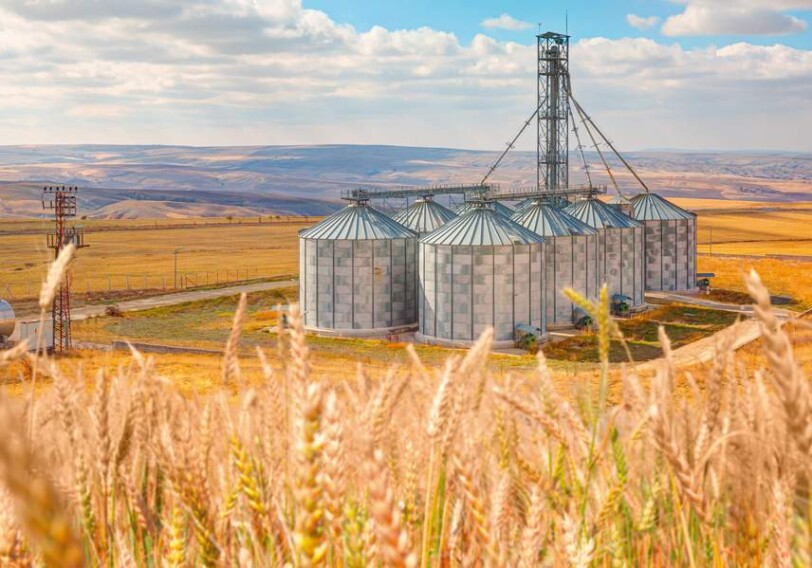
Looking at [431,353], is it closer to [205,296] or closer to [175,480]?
[205,296]

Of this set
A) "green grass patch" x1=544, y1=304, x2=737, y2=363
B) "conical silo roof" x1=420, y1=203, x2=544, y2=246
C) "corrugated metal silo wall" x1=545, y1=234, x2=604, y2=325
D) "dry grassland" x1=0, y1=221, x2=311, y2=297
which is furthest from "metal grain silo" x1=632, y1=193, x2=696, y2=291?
"dry grassland" x1=0, y1=221, x2=311, y2=297

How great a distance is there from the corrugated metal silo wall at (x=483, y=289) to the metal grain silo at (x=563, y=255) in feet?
16.1

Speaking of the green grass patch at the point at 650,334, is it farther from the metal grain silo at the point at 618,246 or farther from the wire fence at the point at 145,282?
the wire fence at the point at 145,282

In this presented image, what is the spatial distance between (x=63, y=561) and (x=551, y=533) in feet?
12.9

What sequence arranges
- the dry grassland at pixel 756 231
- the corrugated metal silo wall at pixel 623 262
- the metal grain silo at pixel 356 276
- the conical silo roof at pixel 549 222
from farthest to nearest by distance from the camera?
the dry grassland at pixel 756 231 → the corrugated metal silo wall at pixel 623 262 → the conical silo roof at pixel 549 222 → the metal grain silo at pixel 356 276

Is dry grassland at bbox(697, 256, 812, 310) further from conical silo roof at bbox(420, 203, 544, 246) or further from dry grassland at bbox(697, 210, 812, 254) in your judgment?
conical silo roof at bbox(420, 203, 544, 246)

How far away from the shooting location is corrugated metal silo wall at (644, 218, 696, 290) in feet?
233

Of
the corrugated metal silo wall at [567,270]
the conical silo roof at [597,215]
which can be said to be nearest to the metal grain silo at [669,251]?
the conical silo roof at [597,215]

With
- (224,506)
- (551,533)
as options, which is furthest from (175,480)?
(551,533)

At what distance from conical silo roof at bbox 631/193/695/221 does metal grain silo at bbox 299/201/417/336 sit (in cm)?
2727

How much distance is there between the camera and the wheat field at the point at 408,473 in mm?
2014

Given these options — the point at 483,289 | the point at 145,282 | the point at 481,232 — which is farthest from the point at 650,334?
the point at 145,282

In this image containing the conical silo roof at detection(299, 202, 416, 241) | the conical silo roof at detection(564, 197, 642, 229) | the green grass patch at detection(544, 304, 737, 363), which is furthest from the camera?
the conical silo roof at detection(564, 197, 642, 229)

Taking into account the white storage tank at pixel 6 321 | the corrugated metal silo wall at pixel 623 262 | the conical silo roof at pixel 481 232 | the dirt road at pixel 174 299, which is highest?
the conical silo roof at pixel 481 232
